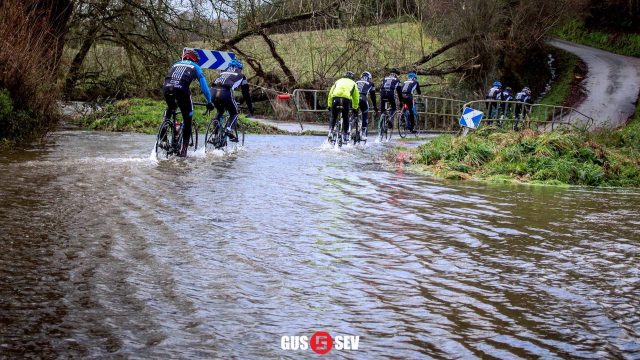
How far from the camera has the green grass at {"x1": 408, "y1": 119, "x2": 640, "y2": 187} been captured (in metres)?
14.9

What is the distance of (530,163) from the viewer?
15.5 m

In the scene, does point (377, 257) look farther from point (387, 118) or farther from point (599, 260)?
point (387, 118)

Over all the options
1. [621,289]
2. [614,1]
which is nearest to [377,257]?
[621,289]

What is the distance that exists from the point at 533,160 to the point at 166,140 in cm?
730

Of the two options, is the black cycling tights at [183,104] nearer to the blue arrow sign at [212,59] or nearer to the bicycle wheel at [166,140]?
the bicycle wheel at [166,140]

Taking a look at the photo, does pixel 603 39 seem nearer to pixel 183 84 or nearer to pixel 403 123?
pixel 403 123

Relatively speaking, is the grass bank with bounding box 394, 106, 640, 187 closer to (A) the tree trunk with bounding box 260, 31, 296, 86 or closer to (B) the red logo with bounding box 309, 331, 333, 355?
(B) the red logo with bounding box 309, 331, 333, 355

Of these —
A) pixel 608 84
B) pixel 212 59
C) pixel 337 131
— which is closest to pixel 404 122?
pixel 337 131

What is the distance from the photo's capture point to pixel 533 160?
1562 centimetres

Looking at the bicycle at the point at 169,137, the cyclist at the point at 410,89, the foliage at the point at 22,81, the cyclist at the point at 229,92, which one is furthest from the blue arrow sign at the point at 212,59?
the bicycle at the point at 169,137

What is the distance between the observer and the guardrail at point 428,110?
107ft

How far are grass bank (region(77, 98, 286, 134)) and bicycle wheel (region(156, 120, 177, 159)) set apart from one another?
26.0 ft

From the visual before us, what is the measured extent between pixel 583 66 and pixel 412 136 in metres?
28.1

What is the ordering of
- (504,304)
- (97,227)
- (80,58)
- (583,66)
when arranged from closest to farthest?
(504,304) < (97,227) < (80,58) < (583,66)
